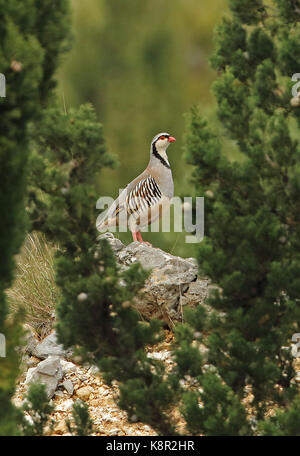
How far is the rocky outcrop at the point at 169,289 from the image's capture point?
5.39 meters

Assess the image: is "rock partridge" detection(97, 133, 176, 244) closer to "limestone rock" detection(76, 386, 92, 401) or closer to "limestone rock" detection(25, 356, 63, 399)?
"limestone rock" detection(25, 356, 63, 399)

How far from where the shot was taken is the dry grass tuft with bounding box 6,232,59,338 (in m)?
5.91

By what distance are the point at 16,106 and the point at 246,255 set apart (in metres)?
1.39

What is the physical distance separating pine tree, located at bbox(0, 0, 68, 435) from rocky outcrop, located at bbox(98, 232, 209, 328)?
2226 mm

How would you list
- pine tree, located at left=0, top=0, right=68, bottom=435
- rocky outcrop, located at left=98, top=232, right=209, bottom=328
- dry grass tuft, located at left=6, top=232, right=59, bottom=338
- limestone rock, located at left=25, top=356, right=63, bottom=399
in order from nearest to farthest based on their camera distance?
pine tree, located at left=0, top=0, right=68, bottom=435 < limestone rock, located at left=25, top=356, right=63, bottom=399 < rocky outcrop, located at left=98, top=232, right=209, bottom=328 < dry grass tuft, located at left=6, top=232, right=59, bottom=338

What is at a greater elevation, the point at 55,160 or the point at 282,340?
the point at 55,160

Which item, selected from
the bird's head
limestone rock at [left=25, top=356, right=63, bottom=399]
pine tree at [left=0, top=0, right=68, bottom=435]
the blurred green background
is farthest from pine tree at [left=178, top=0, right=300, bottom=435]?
the blurred green background

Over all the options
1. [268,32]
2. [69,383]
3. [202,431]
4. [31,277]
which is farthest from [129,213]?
[202,431]

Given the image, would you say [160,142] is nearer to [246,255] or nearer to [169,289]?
[169,289]

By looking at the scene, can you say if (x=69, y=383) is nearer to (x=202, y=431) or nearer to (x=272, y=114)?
(x=202, y=431)

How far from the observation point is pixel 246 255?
345cm

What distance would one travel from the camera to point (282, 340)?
358cm
